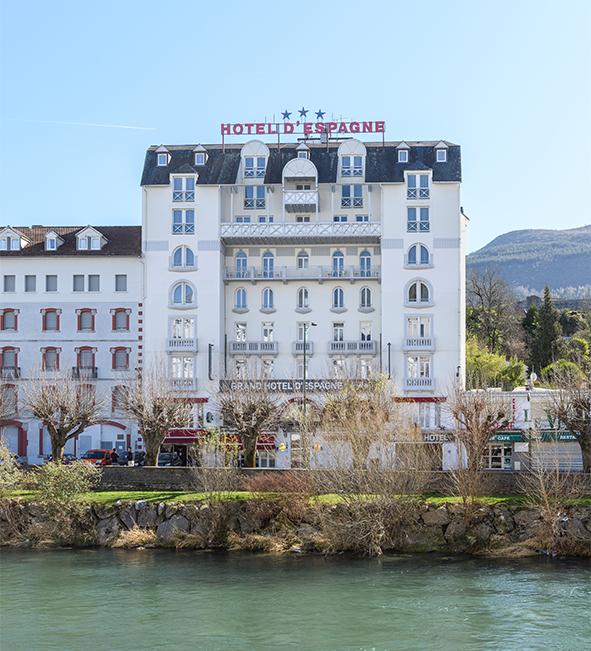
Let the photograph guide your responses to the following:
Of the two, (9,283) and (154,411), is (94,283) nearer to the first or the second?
(9,283)

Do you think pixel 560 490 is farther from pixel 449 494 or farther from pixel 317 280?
pixel 317 280

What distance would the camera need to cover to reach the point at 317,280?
77.5 meters

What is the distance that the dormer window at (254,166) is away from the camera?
→ 78.3 m

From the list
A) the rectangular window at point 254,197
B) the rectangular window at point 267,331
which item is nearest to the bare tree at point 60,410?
the rectangular window at point 267,331

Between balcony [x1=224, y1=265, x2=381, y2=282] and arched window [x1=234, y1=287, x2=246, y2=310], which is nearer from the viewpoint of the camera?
balcony [x1=224, y1=265, x2=381, y2=282]

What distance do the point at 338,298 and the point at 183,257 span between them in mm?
11752

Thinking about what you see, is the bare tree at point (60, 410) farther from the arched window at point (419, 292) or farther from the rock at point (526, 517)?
the rock at point (526, 517)

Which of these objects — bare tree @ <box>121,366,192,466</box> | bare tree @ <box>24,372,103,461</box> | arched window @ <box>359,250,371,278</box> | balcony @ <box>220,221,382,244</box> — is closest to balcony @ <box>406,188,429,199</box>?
balcony @ <box>220,221,382,244</box>

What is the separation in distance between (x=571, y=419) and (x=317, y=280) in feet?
84.2

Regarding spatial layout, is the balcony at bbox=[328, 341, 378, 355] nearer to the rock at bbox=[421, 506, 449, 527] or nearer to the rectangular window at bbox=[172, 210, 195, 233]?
the rectangular window at bbox=[172, 210, 195, 233]

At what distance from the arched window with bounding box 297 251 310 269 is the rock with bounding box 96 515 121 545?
28648mm

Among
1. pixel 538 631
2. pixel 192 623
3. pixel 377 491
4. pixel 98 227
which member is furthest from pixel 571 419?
pixel 98 227

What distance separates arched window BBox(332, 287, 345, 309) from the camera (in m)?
77.7

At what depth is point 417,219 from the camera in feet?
247
